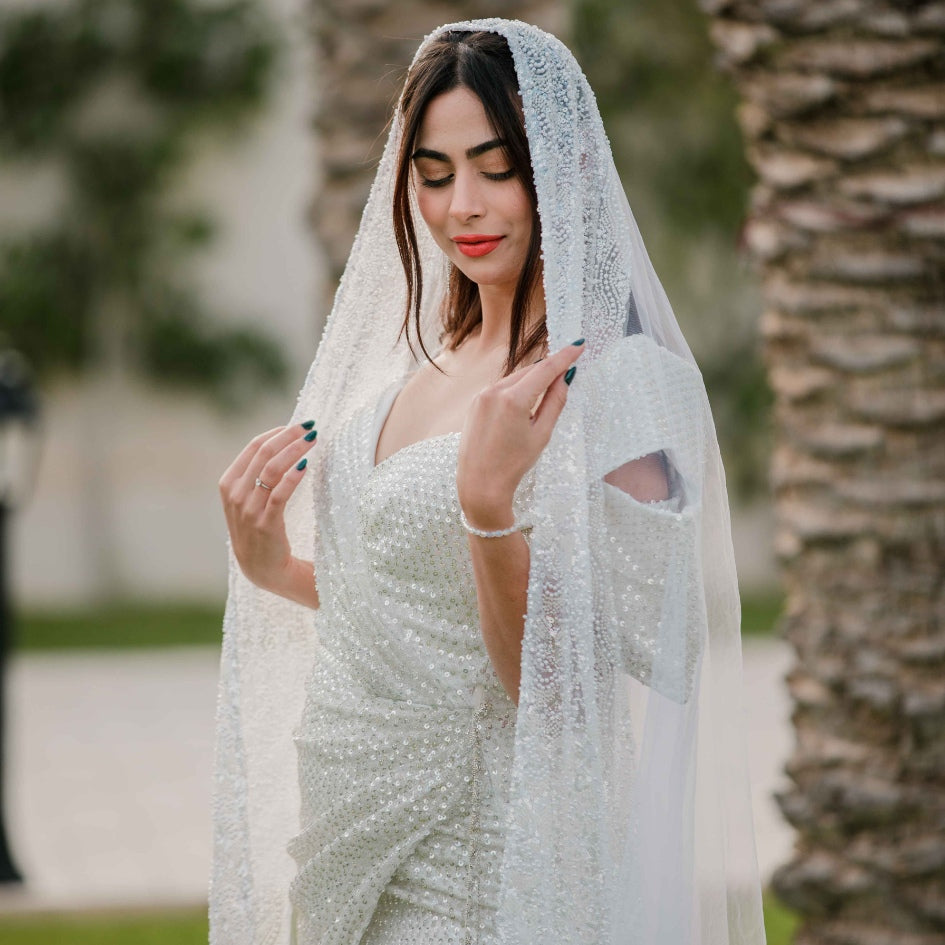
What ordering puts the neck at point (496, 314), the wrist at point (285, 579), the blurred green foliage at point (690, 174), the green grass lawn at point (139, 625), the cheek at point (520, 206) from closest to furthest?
the cheek at point (520, 206), the neck at point (496, 314), the wrist at point (285, 579), the green grass lawn at point (139, 625), the blurred green foliage at point (690, 174)

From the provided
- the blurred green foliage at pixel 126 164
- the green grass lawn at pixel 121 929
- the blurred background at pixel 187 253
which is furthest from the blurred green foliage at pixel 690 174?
the green grass lawn at pixel 121 929

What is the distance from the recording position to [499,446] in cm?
187

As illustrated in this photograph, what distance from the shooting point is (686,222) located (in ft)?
48.3

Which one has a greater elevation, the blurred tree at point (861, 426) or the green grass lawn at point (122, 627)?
the blurred tree at point (861, 426)

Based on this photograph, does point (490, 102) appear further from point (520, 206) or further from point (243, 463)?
point (243, 463)

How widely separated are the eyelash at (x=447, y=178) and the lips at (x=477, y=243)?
8 centimetres

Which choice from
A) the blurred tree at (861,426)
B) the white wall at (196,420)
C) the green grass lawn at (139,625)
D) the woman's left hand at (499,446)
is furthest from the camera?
the white wall at (196,420)

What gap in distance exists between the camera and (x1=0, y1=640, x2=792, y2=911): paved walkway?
18.6 ft

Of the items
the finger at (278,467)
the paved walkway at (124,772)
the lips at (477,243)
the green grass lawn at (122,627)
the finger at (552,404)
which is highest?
the lips at (477,243)

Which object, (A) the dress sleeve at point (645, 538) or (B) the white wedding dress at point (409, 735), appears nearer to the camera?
(A) the dress sleeve at point (645, 538)

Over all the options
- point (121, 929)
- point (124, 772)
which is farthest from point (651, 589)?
point (124, 772)

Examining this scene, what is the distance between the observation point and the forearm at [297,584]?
2.39 m

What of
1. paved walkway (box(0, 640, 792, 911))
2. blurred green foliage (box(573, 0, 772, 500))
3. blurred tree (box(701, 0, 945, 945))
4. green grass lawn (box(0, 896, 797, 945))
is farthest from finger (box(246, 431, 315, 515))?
blurred green foliage (box(573, 0, 772, 500))

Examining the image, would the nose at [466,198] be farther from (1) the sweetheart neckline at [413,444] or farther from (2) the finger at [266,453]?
(2) the finger at [266,453]
